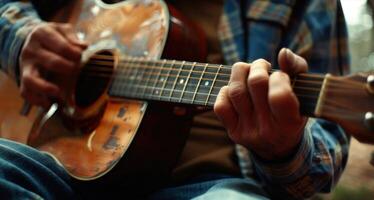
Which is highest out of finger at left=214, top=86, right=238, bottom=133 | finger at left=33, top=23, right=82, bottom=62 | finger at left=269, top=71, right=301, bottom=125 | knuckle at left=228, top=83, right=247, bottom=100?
finger at left=269, top=71, right=301, bottom=125

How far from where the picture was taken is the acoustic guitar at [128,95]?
2.46 feet

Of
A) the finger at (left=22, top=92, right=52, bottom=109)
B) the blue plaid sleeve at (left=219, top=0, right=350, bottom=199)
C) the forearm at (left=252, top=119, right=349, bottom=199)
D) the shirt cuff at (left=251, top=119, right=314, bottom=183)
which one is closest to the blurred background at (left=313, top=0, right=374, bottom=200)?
the blue plaid sleeve at (left=219, top=0, right=350, bottom=199)

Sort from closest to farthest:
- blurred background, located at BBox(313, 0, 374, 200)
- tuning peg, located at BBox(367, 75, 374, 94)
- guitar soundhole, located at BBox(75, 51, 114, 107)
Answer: tuning peg, located at BBox(367, 75, 374, 94), guitar soundhole, located at BBox(75, 51, 114, 107), blurred background, located at BBox(313, 0, 374, 200)

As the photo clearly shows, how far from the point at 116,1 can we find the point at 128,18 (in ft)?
0.32

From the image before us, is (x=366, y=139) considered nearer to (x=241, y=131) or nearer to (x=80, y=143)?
(x=241, y=131)

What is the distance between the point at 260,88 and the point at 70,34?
502mm

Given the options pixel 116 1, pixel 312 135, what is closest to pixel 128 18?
pixel 116 1

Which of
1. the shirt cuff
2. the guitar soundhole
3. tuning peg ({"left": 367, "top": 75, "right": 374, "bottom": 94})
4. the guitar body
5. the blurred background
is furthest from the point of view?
the blurred background

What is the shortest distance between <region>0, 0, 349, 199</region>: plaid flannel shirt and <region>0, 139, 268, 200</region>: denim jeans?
49 millimetres

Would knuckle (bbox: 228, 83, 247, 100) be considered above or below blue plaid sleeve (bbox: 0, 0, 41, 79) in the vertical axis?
above

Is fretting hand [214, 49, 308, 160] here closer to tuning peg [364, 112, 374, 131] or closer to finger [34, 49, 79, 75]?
tuning peg [364, 112, 374, 131]

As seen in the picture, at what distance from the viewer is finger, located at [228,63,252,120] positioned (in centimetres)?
59

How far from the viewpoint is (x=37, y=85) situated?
36.1 inches

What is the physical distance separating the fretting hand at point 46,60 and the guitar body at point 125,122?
0.03 m
